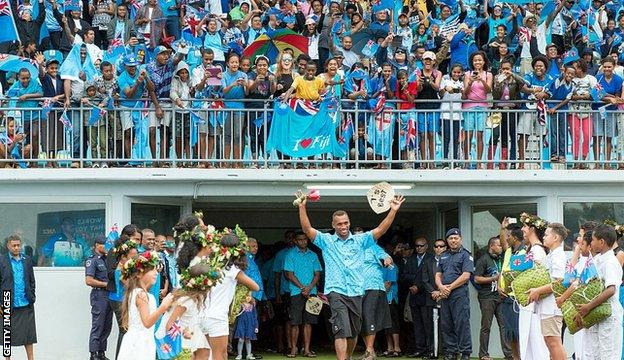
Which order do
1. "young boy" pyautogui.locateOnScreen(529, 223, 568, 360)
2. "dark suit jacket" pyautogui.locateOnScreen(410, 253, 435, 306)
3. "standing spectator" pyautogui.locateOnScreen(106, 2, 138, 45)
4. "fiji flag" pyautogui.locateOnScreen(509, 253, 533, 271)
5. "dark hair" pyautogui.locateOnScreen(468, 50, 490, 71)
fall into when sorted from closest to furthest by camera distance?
"young boy" pyautogui.locateOnScreen(529, 223, 568, 360)
"fiji flag" pyautogui.locateOnScreen(509, 253, 533, 271)
"dark hair" pyautogui.locateOnScreen(468, 50, 490, 71)
"dark suit jacket" pyautogui.locateOnScreen(410, 253, 435, 306)
"standing spectator" pyautogui.locateOnScreen(106, 2, 138, 45)

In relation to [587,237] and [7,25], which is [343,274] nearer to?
[587,237]

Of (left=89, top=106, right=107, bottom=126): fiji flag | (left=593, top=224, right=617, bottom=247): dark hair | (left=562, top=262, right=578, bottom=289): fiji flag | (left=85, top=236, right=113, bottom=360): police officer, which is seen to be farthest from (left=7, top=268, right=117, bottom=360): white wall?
(left=593, top=224, right=617, bottom=247): dark hair

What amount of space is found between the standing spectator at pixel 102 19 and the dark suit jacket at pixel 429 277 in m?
6.14

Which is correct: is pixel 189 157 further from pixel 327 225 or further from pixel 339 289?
pixel 327 225

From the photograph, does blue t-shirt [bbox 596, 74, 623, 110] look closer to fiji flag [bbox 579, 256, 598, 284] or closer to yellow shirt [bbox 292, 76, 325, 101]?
yellow shirt [bbox 292, 76, 325, 101]

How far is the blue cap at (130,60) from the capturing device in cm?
2011

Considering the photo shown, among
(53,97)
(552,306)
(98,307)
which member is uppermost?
(53,97)

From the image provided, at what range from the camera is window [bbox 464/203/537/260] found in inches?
850

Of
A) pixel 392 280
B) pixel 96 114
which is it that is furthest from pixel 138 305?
pixel 392 280

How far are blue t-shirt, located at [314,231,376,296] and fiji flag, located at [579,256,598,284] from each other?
2683 millimetres

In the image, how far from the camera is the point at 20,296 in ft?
61.0

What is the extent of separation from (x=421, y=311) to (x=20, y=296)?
6084 millimetres

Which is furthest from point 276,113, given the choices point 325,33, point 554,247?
point 554,247

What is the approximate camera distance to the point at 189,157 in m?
20.1
